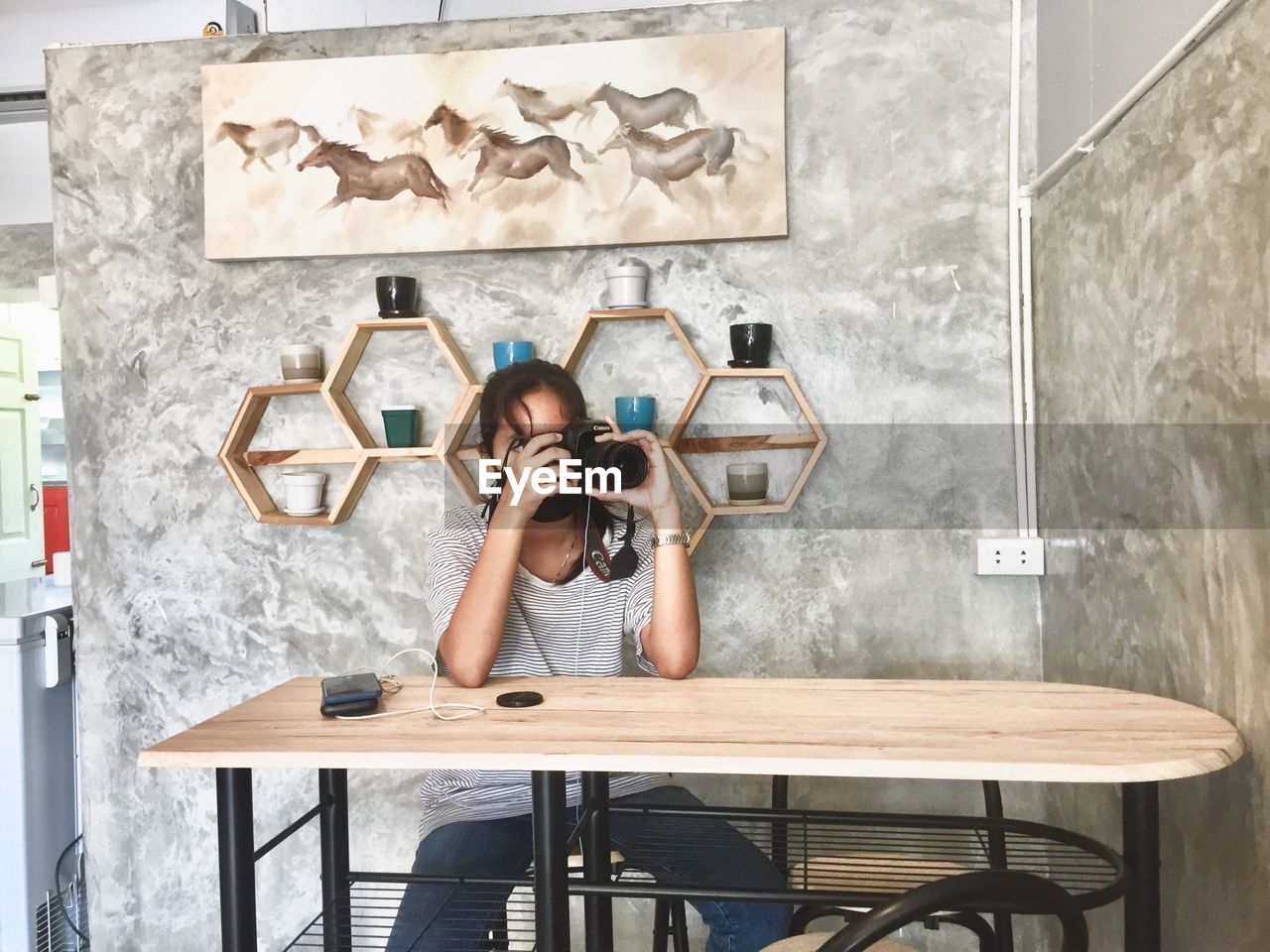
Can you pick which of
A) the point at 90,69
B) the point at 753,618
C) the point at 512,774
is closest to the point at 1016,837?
the point at 753,618

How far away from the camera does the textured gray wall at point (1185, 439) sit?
3.51 feet

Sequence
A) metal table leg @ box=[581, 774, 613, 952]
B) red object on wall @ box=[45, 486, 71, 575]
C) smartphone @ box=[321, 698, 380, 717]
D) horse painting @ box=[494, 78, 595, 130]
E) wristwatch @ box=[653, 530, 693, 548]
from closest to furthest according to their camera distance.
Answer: smartphone @ box=[321, 698, 380, 717] < metal table leg @ box=[581, 774, 613, 952] < wristwatch @ box=[653, 530, 693, 548] < horse painting @ box=[494, 78, 595, 130] < red object on wall @ box=[45, 486, 71, 575]

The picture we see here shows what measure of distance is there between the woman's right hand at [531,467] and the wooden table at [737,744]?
0.95ft

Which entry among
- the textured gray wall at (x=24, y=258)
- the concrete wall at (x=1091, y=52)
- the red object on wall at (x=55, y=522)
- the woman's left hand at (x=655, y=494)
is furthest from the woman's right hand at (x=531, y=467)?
the red object on wall at (x=55, y=522)

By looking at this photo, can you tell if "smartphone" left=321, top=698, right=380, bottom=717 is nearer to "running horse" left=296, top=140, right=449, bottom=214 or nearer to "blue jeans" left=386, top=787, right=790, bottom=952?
"blue jeans" left=386, top=787, right=790, bottom=952

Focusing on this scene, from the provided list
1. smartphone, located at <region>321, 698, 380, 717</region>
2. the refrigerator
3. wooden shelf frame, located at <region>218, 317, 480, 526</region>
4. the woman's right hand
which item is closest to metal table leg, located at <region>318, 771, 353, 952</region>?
smartphone, located at <region>321, 698, 380, 717</region>

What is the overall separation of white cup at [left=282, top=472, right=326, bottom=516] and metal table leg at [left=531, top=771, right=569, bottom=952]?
1122 mm

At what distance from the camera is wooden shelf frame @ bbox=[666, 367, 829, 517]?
1.93 metres

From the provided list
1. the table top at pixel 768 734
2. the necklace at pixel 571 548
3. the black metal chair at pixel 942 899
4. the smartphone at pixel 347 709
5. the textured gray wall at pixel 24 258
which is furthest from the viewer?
the textured gray wall at pixel 24 258

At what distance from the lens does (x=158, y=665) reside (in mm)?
2166

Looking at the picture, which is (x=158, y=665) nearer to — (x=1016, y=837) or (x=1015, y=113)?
(x=1016, y=837)

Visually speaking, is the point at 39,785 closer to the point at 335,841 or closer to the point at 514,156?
the point at 335,841

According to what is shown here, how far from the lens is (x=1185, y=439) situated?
1234mm

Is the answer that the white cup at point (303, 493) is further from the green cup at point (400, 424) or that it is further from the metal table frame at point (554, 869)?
the metal table frame at point (554, 869)
